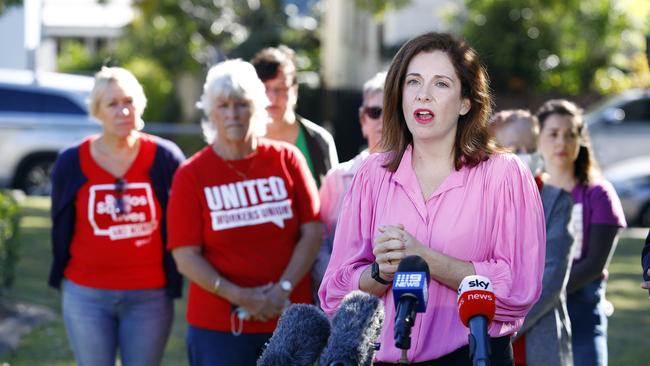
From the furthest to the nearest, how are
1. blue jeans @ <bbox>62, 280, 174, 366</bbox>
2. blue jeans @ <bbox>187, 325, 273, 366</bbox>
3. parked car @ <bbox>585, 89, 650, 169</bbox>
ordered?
parked car @ <bbox>585, 89, 650, 169</bbox>, blue jeans @ <bbox>62, 280, 174, 366</bbox>, blue jeans @ <bbox>187, 325, 273, 366</bbox>

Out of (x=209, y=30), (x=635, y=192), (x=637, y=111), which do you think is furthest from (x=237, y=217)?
(x=209, y=30)

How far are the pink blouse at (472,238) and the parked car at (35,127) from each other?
18633 mm

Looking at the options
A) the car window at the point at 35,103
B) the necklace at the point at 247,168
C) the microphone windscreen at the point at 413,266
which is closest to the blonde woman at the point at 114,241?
the necklace at the point at 247,168

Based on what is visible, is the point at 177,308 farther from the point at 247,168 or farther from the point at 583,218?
the point at 583,218

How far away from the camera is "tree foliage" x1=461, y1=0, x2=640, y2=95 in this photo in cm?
2827

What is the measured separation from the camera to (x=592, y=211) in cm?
684

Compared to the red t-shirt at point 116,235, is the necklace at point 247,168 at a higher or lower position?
higher

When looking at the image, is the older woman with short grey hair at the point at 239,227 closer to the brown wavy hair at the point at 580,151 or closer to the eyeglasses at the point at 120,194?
the eyeglasses at the point at 120,194

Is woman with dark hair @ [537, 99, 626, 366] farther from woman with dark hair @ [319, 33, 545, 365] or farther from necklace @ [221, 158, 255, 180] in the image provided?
woman with dark hair @ [319, 33, 545, 365]

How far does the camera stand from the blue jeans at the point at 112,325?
6598 millimetres

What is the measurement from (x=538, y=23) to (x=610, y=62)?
2.06 m

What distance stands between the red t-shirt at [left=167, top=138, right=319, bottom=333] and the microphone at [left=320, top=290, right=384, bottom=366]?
2720 millimetres

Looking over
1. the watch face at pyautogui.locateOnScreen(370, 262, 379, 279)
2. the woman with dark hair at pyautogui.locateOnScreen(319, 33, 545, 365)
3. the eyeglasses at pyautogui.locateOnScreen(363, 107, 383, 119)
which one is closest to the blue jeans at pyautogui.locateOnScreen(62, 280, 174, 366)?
the eyeglasses at pyautogui.locateOnScreen(363, 107, 383, 119)

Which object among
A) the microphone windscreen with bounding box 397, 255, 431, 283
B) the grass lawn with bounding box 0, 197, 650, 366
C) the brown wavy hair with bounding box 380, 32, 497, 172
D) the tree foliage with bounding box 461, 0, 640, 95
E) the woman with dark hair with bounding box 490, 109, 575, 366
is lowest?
the grass lawn with bounding box 0, 197, 650, 366
